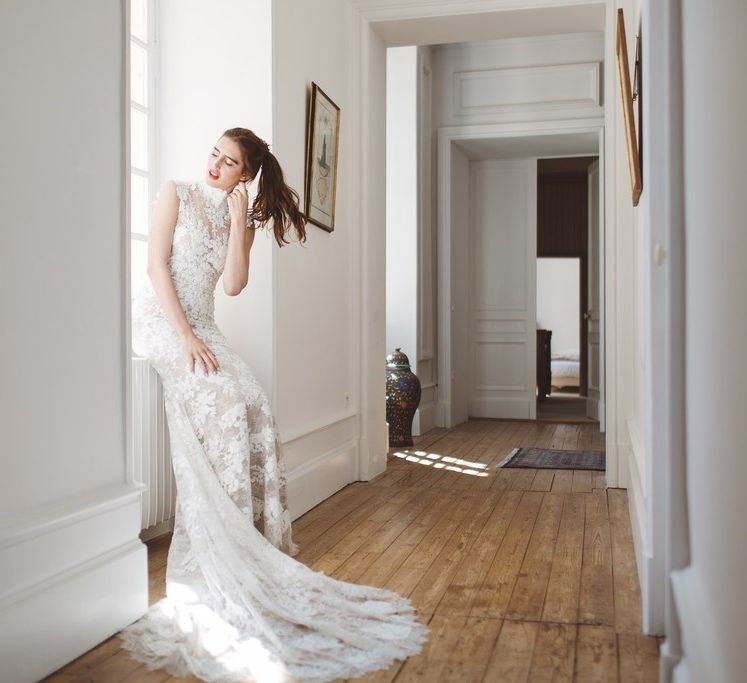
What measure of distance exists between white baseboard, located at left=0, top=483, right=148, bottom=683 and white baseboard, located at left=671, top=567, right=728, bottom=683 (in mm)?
1389

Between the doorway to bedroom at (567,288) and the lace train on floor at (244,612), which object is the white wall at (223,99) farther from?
the doorway to bedroom at (567,288)

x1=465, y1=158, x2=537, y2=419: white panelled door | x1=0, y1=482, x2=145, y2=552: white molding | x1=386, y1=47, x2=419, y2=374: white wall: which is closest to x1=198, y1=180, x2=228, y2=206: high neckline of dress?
x1=0, y1=482, x2=145, y2=552: white molding

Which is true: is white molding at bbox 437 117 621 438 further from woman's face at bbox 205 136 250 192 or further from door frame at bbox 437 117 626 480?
woman's face at bbox 205 136 250 192

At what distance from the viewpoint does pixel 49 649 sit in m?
1.96

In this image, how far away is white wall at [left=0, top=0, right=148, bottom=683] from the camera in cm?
191

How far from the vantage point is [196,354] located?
2.88 metres

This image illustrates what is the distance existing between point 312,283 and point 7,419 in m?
2.27

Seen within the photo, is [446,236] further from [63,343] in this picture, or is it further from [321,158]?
[63,343]

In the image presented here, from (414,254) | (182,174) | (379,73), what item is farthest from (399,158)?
(182,174)

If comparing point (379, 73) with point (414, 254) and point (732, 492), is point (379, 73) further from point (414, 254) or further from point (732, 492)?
point (732, 492)

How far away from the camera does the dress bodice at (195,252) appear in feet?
9.79

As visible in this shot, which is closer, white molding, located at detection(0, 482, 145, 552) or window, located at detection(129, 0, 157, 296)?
white molding, located at detection(0, 482, 145, 552)

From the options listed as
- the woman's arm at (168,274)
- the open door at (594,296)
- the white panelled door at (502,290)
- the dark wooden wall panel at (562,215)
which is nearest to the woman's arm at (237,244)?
the woman's arm at (168,274)

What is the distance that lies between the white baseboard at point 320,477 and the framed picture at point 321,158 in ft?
3.79
